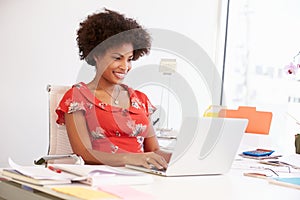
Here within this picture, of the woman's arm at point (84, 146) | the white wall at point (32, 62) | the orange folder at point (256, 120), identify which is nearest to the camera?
the woman's arm at point (84, 146)

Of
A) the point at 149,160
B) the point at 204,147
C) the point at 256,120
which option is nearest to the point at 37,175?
the point at 149,160

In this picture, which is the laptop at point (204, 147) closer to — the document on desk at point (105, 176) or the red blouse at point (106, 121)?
the document on desk at point (105, 176)

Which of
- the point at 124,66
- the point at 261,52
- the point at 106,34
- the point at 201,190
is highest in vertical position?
the point at 261,52

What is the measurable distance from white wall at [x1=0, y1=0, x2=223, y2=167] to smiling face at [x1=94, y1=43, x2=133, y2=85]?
138cm

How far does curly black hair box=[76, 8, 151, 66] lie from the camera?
247cm

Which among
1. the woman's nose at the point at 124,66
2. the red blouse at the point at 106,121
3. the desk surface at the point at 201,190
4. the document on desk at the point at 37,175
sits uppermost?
the woman's nose at the point at 124,66

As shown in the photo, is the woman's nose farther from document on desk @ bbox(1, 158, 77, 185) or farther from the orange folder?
the orange folder

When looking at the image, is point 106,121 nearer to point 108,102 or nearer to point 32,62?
point 108,102

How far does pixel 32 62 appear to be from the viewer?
3756mm

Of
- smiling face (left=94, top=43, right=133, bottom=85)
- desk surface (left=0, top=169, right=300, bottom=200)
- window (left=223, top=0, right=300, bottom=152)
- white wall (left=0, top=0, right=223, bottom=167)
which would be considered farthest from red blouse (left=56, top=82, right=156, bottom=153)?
window (left=223, top=0, right=300, bottom=152)

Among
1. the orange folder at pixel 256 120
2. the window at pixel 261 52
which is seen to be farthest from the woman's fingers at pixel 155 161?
the window at pixel 261 52

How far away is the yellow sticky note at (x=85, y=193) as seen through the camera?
135cm

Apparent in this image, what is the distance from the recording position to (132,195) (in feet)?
4.70

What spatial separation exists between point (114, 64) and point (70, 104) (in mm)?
290
